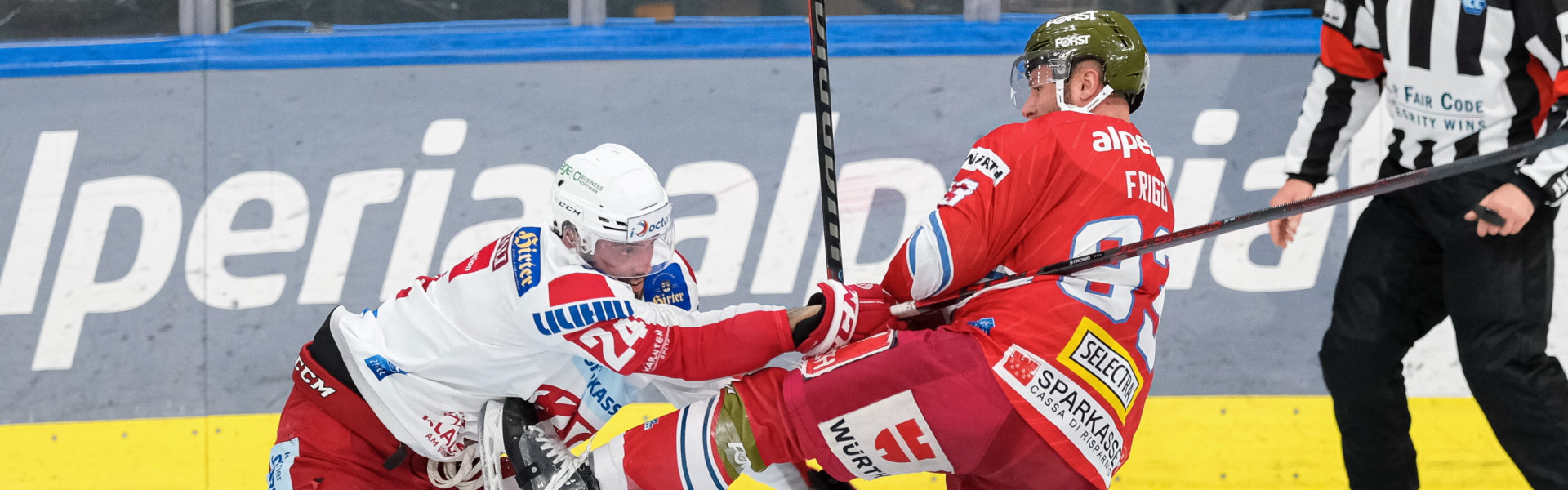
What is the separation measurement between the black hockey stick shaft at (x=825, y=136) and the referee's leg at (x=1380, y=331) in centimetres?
127

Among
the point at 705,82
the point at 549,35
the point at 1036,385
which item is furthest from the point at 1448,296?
the point at 549,35

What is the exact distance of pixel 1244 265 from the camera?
364cm

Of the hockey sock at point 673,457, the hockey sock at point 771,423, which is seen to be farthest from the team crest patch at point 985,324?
the hockey sock at point 673,457

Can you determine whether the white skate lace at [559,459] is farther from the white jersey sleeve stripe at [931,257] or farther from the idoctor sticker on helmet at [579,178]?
the white jersey sleeve stripe at [931,257]

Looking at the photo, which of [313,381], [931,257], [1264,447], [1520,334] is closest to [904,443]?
[931,257]

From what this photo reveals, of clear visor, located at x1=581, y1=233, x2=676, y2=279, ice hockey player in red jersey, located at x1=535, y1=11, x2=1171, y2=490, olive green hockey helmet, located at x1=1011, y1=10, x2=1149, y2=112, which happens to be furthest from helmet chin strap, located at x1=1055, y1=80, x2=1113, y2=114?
clear visor, located at x1=581, y1=233, x2=676, y2=279

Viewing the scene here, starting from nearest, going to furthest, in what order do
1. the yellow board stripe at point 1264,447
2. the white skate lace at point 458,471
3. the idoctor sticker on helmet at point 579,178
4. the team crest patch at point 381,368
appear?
1. the idoctor sticker on helmet at point 579,178
2. the team crest patch at point 381,368
3. the white skate lace at point 458,471
4. the yellow board stripe at point 1264,447

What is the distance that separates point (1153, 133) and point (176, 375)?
113 inches

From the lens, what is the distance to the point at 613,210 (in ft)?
7.12

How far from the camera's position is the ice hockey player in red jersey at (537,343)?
85.8 inches

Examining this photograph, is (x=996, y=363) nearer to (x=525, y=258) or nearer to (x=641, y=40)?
(x=525, y=258)

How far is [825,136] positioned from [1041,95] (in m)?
0.51

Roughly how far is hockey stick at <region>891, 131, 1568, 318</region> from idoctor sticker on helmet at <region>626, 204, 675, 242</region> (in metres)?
0.45

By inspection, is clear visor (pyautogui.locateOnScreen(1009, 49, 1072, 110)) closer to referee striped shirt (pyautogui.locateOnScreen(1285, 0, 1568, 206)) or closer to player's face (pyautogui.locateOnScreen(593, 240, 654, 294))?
player's face (pyautogui.locateOnScreen(593, 240, 654, 294))
